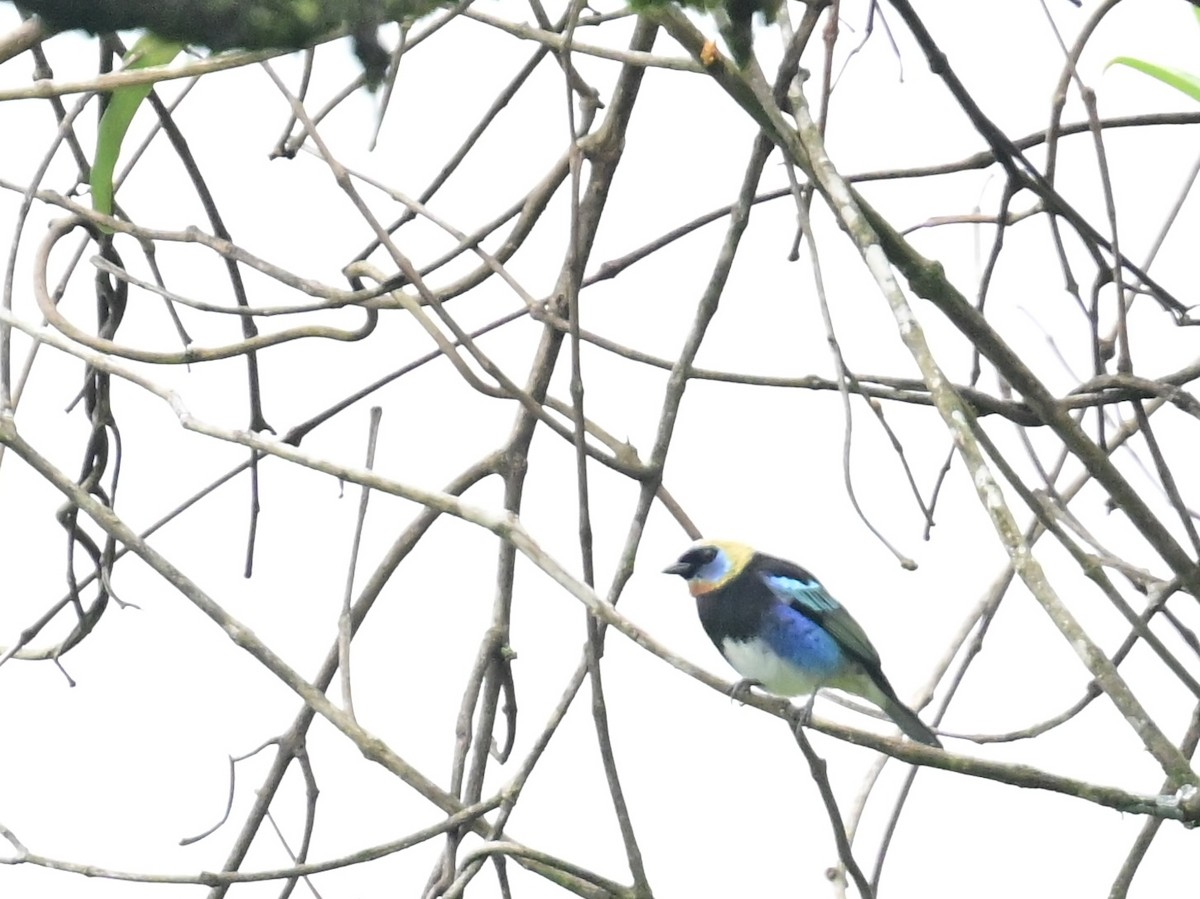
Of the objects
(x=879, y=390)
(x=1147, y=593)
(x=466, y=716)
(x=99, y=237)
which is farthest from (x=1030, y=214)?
(x=99, y=237)

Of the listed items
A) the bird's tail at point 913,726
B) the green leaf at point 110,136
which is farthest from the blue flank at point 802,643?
the green leaf at point 110,136

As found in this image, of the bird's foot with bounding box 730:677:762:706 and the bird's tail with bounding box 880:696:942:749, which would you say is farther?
the bird's tail with bounding box 880:696:942:749

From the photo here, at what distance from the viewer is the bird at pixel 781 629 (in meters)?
1.98

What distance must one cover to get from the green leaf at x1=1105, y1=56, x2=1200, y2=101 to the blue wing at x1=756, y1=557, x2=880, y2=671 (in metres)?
0.91

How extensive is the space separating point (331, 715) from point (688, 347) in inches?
19.0

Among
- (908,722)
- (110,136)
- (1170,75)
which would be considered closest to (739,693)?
(908,722)

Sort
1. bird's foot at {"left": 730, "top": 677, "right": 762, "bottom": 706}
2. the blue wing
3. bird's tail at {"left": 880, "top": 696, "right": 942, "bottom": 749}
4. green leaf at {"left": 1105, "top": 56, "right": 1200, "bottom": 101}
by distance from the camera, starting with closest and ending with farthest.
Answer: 1. bird's foot at {"left": 730, "top": 677, "right": 762, "bottom": 706}
2. green leaf at {"left": 1105, "top": 56, "right": 1200, "bottom": 101}
3. bird's tail at {"left": 880, "top": 696, "right": 942, "bottom": 749}
4. the blue wing

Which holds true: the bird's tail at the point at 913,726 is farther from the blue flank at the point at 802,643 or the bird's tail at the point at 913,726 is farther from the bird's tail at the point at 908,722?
the blue flank at the point at 802,643

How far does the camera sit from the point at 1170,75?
1.24 metres

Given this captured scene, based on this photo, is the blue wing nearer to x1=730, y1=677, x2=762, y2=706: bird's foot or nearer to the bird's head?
the bird's head

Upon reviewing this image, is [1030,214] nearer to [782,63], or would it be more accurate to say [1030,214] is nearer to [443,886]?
[782,63]

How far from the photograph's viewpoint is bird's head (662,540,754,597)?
6.58 feet

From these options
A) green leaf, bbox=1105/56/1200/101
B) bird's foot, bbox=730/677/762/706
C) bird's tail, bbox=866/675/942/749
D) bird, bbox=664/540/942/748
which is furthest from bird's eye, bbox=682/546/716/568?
green leaf, bbox=1105/56/1200/101

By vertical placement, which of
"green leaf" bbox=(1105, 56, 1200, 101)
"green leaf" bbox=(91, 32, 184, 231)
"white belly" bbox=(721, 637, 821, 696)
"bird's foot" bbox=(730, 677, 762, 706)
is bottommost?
"bird's foot" bbox=(730, 677, 762, 706)
